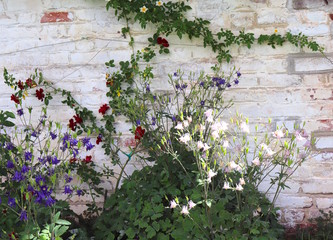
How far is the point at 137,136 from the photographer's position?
325 cm

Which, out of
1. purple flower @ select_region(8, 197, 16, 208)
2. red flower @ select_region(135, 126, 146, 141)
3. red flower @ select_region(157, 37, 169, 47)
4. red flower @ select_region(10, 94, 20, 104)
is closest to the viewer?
purple flower @ select_region(8, 197, 16, 208)

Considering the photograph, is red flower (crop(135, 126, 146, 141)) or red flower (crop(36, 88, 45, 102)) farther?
red flower (crop(36, 88, 45, 102))

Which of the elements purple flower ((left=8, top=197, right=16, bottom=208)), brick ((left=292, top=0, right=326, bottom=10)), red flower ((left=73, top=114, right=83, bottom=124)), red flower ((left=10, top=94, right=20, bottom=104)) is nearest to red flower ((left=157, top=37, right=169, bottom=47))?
red flower ((left=73, top=114, right=83, bottom=124))

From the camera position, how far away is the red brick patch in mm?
3461

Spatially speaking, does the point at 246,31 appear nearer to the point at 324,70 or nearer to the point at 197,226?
the point at 324,70

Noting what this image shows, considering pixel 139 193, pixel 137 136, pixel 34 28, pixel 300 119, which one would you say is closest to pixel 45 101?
pixel 34 28

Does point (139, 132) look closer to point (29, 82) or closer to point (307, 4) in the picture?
point (29, 82)

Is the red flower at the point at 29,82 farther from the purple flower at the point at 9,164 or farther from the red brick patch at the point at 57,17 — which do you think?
the purple flower at the point at 9,164

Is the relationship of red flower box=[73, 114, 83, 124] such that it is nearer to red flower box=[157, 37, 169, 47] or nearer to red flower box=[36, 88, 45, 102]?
red flower box=[36, 88, 45, 102]

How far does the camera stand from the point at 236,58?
3.36 meters

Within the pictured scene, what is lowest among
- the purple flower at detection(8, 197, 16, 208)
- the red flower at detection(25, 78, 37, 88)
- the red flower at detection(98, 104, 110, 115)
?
the purple flower at detection(8, 197, 16, 208)

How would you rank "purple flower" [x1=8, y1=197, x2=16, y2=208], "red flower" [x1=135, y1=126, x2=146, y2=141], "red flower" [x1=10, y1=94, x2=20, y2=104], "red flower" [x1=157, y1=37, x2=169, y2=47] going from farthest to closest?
"red flower" [x1=10, y1=94, x2=20, y2=104] < "red flower" [x1=157, y1=37, x2=169, y2=47] < "red flower" [x1=135, y1=126, x2=146, y2=141] < "purple flower" [x1=8, y1=197, x2=16, y2=208]

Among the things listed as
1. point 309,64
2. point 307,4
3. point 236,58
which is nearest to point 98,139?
point 236,58

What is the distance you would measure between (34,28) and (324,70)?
202 cm
